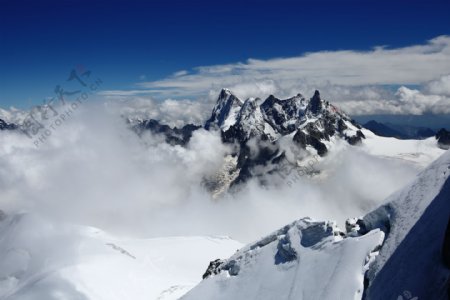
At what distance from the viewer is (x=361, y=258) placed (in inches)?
2221

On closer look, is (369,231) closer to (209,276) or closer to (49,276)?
(209,276)

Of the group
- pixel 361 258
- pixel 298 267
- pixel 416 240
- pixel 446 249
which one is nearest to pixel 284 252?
pixel 298 267

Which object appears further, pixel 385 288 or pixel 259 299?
pixel 259 299

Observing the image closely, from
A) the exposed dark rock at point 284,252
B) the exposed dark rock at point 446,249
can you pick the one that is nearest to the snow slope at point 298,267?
the exposed dark rock at point 284,252

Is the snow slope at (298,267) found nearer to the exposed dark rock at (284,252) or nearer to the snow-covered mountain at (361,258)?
the exposed dark rock at (284,252)

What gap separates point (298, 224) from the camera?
260 ft

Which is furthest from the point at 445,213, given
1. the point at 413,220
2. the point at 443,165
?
the point at 443,165

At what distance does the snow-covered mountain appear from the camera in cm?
3997

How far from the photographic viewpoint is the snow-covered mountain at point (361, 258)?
3997 cm

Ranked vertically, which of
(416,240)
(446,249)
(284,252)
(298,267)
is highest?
(284,252)

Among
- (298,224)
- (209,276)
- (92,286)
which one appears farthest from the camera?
(92,286)

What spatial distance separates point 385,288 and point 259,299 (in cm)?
2957

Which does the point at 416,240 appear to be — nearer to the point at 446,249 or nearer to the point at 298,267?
the point at 446,249

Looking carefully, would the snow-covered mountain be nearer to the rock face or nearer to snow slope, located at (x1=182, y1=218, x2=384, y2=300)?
the rock face
